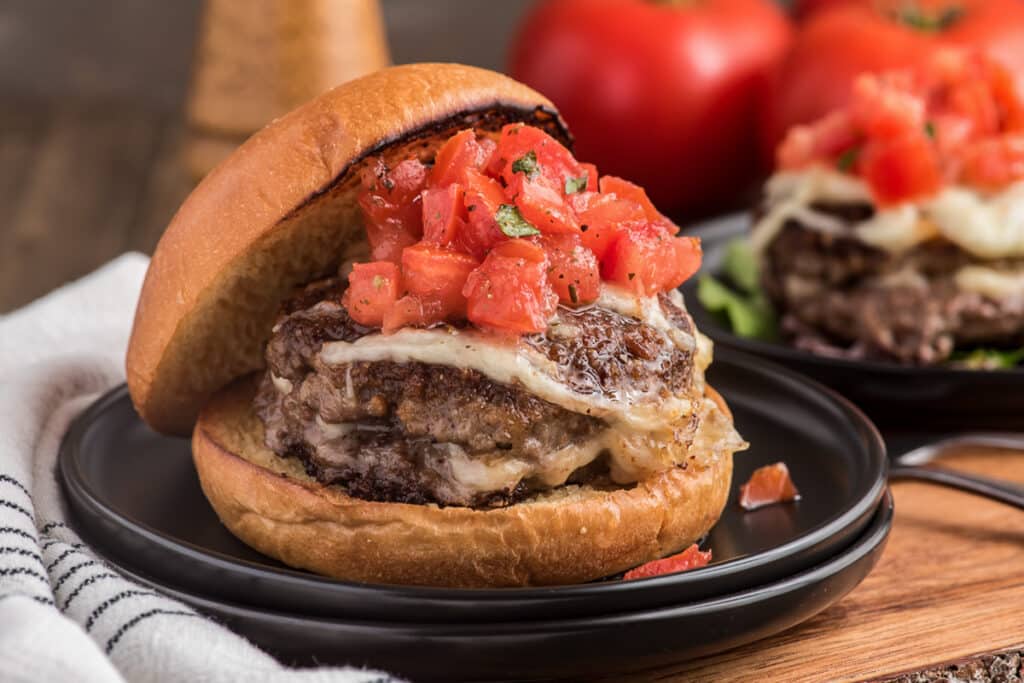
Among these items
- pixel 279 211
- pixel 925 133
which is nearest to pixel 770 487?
pixel 279 211

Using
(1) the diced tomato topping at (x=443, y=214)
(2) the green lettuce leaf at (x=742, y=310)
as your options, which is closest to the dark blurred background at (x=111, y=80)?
(2) the green lettuce leaf at (x=742, y=310)

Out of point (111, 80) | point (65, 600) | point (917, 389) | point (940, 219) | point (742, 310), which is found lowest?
point (111, 80)

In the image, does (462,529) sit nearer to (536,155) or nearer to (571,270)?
(571,270)

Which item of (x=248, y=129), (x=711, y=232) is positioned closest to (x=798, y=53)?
(x=711, y=232)

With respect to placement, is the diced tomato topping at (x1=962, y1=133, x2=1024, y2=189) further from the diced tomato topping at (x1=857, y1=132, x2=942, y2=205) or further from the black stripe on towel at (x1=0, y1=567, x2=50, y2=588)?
the black stripe on towel at (x1=0, y1=567, x2=50, y2=588)

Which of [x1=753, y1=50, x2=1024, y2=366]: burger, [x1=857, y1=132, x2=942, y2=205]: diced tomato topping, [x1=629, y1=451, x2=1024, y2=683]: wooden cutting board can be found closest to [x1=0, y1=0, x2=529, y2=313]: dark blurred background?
[x1=753, y1=50, x2=1024, y2=366]: burger

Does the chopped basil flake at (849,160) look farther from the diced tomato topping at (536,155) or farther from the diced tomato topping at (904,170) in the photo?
the diced tomato topping at (536,155)

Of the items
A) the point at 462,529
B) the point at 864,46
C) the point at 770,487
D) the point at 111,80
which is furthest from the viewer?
the point at 111,80
